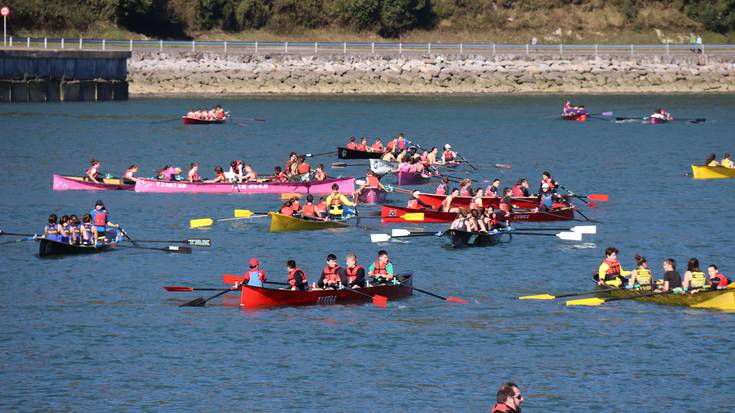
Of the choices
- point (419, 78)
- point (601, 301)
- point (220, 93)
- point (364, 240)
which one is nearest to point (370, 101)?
point (419, 78)

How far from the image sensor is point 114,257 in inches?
1837

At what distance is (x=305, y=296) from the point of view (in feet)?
124

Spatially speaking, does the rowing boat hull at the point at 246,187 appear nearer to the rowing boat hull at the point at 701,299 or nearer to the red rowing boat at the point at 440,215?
the red rowing boat at the point at 440,215

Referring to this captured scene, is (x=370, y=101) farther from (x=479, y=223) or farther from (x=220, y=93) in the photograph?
(x=479, y=223)

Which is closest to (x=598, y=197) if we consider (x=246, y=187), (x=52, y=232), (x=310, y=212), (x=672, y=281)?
(x=310, y=212)

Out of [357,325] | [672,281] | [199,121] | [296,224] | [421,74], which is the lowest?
[357,325]

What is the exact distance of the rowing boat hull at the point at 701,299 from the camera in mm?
37312

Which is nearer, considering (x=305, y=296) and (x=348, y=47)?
(x=305, y=296)

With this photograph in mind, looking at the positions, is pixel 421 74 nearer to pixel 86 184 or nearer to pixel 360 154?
pixel 360 154

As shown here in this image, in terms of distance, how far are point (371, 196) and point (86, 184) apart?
13.5m

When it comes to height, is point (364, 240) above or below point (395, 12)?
below

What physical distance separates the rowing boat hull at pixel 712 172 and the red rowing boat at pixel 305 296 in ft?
118

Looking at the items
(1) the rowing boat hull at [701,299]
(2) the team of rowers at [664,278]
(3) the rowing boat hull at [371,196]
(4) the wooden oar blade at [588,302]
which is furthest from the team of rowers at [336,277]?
(3) the rowing boat hull at [371,196]

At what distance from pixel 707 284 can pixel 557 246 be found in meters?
11.8
